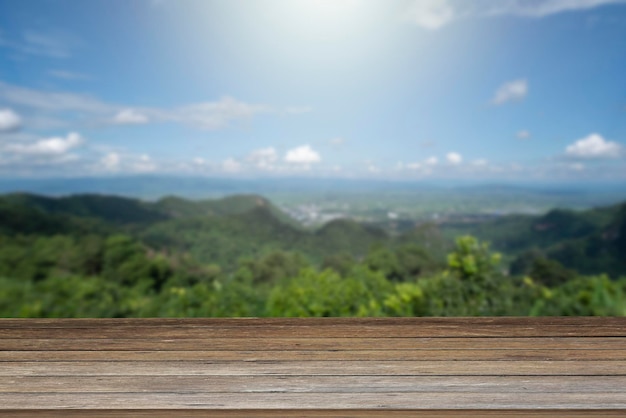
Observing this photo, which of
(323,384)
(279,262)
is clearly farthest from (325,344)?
(279,262)

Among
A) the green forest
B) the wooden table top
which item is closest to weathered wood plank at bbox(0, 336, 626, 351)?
the wooden table top

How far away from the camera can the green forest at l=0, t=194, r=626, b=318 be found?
2824 mm

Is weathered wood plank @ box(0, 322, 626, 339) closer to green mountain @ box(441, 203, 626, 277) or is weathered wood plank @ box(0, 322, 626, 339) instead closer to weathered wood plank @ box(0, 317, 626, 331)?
weathered wood plank @ box(0, 317, 626, 331)

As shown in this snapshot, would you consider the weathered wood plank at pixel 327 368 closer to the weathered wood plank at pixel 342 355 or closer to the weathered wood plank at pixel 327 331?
the weathered wood plank at pixel 342 355

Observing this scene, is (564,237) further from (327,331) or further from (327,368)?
(327,368)

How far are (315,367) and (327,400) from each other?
0.11 metres

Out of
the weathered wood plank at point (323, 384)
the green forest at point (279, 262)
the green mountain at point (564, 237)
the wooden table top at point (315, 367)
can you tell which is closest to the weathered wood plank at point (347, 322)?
the wooden table top at point (315, 367)

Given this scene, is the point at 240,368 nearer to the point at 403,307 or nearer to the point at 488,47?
the point at 403,307

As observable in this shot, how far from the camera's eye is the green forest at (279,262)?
2824 mm

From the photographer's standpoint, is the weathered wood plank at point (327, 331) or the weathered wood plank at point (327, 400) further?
the weathered wood plank at point (327, 331)

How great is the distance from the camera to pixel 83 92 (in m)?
4.08

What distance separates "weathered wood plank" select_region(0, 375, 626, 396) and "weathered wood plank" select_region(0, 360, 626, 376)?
0.05 ft

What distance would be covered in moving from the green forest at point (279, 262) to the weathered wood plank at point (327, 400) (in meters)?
1.85

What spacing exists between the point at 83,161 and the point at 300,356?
12.0 feet
